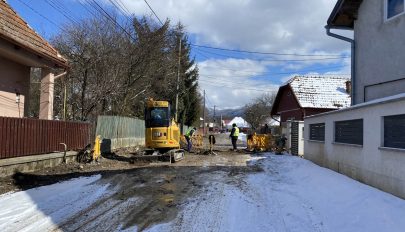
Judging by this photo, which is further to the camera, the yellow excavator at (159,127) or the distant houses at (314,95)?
the distant houses at (314,95)

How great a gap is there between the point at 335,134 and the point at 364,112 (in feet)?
10.9

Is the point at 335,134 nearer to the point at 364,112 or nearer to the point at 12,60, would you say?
the point at 364,112

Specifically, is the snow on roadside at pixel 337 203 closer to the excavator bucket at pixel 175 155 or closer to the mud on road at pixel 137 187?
the mud on road at pixel 137 187

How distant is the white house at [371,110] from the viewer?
9.59m

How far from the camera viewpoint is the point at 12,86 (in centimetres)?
1677

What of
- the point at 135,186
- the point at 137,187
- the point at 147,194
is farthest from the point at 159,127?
the point at 147,194

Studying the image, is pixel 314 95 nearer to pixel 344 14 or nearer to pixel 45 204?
pixel 344 14

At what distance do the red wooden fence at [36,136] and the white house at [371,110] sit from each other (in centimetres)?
1014

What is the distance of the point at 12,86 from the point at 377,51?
1329cm

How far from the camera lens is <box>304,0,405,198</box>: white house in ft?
31.5

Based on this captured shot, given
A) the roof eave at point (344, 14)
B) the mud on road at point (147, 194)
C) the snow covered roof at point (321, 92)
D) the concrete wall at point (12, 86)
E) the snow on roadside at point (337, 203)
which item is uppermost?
the roof eave at point (344, 14)

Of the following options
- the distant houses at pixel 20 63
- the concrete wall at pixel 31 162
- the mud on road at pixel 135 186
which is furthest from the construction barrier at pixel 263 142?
the distant houses at pixel 20 63

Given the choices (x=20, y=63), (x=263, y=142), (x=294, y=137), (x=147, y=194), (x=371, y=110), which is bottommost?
(x=147, y=194)

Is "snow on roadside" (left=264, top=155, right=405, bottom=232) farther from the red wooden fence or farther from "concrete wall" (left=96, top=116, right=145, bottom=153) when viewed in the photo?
"concrete wall" (left=96, top=116, right=145, bottom=153)
